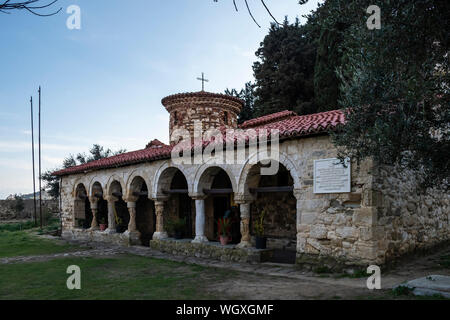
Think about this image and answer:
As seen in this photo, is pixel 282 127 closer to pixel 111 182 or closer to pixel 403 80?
pixel 403 80

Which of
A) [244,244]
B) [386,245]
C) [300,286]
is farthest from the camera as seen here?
[244,244]

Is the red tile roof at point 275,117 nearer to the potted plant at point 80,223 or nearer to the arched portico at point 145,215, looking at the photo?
the arched portico at point 145,215

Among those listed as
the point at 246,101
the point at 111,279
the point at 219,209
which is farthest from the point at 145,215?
the point at 246,101

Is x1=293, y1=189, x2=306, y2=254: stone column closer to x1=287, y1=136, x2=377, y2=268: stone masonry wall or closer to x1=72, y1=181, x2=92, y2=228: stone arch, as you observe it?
x1=287, y1=136, x2=377, y2=268: stone masonry wall

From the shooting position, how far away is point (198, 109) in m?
14.8

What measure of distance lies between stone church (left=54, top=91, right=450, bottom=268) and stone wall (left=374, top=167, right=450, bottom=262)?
0.02m

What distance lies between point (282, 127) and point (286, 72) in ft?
42.9

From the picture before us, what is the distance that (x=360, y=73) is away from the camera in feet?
16.9

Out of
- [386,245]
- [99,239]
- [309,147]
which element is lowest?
[99,239]

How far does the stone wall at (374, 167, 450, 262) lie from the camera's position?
281 inches

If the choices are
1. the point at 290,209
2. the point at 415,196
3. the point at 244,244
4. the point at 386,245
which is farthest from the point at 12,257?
the point at 415,196

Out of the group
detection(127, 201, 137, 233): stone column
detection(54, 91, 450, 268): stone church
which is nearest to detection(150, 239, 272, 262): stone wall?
detection(54, 91, 450, 268): stone church
